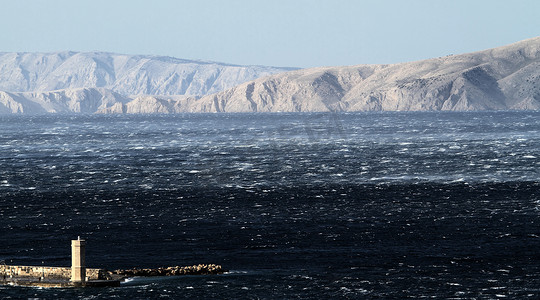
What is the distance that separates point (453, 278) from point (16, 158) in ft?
467

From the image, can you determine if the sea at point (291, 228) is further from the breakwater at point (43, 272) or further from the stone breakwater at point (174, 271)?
the breakwater at point (43, 272)

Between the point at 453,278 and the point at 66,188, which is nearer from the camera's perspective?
the point at 453,278

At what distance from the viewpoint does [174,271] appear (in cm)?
7256

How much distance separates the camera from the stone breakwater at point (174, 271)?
72.0 meters

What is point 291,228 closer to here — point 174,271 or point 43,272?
point 174,271

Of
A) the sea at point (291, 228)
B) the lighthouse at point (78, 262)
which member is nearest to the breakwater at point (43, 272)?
the lighthouse at point (78, 262)

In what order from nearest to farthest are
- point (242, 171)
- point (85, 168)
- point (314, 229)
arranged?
point (314, 229)
point (242, 171)
point (85, 168)

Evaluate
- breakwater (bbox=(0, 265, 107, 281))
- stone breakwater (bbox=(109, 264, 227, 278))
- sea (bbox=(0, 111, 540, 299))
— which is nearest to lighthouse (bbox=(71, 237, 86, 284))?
breakwater (bbox=(0, 265, 107, 281))

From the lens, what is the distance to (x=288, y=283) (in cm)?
6944

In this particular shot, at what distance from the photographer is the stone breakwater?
72.0 metres

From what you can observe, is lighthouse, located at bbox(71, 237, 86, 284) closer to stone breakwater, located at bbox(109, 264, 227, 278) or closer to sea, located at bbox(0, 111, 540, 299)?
sea, located at bbox(0, 111, 540, 299)

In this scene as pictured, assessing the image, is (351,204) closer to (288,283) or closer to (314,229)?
(314,229)

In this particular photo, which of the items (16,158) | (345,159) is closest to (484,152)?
(345,159)

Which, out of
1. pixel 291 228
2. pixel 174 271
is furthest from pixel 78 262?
pixel 291 228
